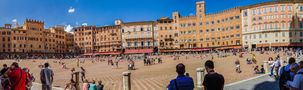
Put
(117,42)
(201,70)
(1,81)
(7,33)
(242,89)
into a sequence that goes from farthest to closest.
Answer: (117,42) → (7,33) → (242,89) → (201,70) → (1,81)

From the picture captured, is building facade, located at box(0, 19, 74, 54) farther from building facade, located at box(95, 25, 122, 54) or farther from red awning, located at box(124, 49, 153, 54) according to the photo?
red awning, located at box(124, 49, 153, 54)

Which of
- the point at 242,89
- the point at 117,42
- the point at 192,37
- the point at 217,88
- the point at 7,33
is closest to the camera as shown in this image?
the point at 217,88

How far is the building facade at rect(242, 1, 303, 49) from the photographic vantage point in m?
78.9

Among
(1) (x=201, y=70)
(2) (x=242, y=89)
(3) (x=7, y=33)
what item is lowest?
(2) (x=242, y=89)

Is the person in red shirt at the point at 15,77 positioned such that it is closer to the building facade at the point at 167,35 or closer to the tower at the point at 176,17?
the building facade at the point at 167,35

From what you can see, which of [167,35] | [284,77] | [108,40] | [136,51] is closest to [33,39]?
[108,40]

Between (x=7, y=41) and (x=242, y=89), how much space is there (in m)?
102

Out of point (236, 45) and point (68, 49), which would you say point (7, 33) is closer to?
point (68, 49)

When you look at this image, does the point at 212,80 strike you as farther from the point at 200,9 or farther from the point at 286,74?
the point at 200,9

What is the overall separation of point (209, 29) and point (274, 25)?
769 inches

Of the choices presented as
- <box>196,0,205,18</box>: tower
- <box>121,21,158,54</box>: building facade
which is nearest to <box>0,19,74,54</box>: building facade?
<box>121,21,158,54</box>: building facade

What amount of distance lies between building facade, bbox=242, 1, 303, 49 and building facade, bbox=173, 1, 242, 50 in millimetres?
3631

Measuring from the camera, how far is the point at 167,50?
101938 mm

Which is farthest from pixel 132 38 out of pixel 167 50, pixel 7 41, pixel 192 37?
pixel 7 41
